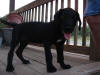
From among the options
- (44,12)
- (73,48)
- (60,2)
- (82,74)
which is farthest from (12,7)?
(82,74)

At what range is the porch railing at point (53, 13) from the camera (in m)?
2.52

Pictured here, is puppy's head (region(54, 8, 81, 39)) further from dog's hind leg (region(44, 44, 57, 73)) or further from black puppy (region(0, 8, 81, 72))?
dog's hind leg (region(44, 44, 57, 73))

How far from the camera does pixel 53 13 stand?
3.45m

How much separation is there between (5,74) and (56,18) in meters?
0.71

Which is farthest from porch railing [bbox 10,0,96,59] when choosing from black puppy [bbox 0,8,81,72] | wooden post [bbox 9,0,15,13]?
wooden post [bbox 9,0,15,13]

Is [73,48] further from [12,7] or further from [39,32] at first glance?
[12,7]

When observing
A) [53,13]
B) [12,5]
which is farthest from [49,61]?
[12,5]

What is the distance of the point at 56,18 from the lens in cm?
172

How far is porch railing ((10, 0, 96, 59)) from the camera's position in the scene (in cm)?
252

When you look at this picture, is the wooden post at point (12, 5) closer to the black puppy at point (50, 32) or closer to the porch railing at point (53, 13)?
the porch railing at point (53, 13)

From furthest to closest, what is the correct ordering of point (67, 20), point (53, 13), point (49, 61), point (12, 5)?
point (12, 5), point (53, 13), point (49, 61), point (67, 20)

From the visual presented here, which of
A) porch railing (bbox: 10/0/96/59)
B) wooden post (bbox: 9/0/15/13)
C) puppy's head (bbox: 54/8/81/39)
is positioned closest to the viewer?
puppy's head (bbox: 54/8/81/39)

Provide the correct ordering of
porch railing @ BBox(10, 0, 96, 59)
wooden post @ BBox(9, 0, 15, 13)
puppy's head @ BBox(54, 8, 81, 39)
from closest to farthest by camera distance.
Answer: puppy's head @ BBox(54, 8, 81, 39) < porch railing @ BBox(10, 0, 96, 59) < wooden post @ BBox(9, 0, 15, 13)

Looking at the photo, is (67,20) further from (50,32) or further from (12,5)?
(12,5)
